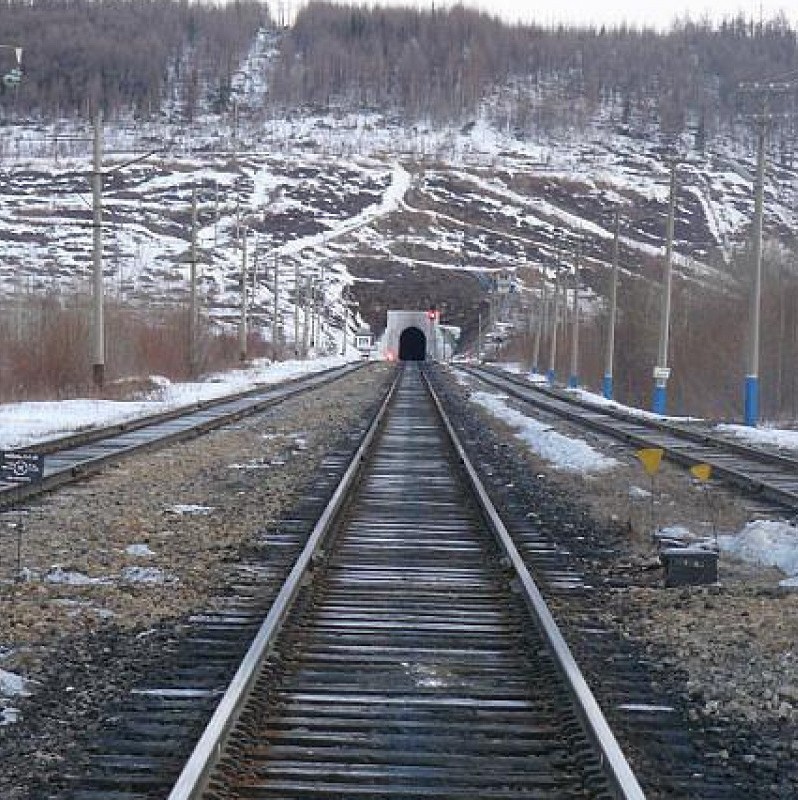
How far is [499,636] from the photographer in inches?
342

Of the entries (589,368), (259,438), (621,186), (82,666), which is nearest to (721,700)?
(82,666)

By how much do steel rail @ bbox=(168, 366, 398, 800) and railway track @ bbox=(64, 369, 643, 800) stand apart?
1 cm

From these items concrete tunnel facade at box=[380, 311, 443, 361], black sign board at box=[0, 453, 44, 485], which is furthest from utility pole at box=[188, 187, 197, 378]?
concrete tunnel facade at box=[380, 311, 443, 361]

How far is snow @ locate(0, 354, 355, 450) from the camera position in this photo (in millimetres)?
25266

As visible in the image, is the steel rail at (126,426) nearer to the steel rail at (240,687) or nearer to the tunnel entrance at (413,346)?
the steel rail at (240,687)

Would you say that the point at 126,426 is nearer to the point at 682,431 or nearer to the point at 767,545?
the point at 682,431

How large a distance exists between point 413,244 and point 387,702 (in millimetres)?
145701

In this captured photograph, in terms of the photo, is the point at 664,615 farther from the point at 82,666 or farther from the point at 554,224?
the point at 554,224

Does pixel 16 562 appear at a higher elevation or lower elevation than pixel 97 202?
lower

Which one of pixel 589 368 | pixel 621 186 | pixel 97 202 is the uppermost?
pixel 621 186

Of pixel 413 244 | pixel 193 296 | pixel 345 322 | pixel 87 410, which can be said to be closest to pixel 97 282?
pixel 87 410

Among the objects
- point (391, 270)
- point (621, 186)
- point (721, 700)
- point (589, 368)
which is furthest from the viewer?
point (621, 186)

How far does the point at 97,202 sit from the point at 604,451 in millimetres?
18937

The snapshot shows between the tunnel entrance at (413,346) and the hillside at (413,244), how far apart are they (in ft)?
10.6
